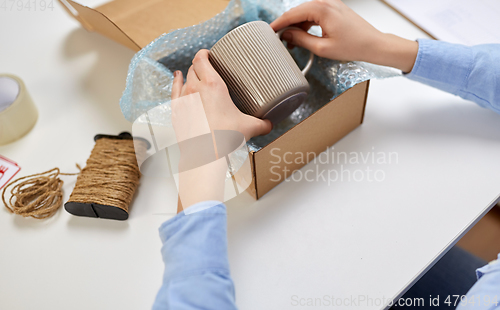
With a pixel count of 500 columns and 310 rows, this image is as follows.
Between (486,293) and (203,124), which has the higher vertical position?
(203,124)

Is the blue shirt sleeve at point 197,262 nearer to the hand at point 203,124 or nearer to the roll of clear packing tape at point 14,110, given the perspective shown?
the hand at point 203,124

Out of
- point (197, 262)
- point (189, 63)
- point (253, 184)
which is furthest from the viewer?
point (189, 63)

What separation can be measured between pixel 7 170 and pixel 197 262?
1.21ft

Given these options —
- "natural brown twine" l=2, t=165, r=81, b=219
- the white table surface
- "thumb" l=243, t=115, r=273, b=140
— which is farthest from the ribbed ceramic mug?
"natural brown twine" l=2, t=165, r=81, b=219

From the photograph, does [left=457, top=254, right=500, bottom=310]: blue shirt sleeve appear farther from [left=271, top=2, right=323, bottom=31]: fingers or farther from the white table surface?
[left=271, top=2, right=323, bottom=31]: fingers

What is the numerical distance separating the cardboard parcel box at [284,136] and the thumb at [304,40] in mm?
92

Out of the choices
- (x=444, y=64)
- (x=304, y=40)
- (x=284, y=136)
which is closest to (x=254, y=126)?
(x=284, y=136)

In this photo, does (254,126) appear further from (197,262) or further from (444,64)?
(444,64)

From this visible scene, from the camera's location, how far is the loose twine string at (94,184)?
1.69 ft

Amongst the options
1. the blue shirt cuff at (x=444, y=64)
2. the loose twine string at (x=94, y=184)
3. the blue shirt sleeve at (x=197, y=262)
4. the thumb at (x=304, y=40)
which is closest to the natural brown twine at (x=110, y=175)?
the loose twine string at (x=94, y=184)

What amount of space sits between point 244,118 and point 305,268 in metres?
0.20

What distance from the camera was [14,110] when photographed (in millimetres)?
574

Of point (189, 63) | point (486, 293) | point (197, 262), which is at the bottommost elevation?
point (486, 293)

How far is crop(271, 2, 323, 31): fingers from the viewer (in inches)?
22.0
